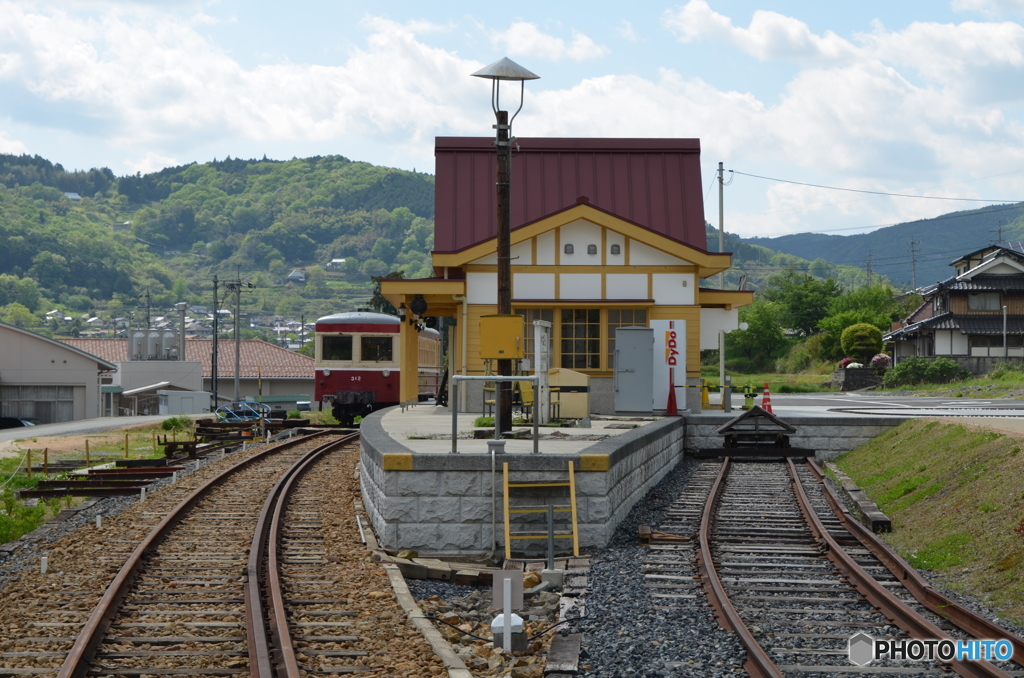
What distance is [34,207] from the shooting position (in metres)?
187

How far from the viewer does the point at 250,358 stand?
69.8 m

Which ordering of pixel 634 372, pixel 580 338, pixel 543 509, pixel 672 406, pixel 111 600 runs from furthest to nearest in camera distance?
pixel 580 338 < pixel 672 406 < pixel 634 372 < pixel 543 509 < pixel 111 600

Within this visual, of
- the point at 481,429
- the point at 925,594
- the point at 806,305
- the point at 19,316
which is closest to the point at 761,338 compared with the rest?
the point at 806,305

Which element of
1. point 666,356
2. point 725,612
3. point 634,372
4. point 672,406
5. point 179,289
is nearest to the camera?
point 725,612

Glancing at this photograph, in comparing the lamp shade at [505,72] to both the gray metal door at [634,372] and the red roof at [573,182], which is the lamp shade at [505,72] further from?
the red roof at [573,182]

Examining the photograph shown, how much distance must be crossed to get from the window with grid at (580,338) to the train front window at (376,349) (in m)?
11.4

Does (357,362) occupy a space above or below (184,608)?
above

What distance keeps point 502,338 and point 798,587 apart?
22.1 ft

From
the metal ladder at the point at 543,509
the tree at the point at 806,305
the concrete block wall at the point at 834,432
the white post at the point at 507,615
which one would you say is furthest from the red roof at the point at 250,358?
the white post at the point at 507,615

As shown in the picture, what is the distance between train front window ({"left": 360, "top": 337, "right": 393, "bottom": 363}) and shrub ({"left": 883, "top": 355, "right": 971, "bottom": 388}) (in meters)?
27.2

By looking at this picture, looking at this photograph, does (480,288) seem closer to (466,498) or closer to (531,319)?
(531,319)

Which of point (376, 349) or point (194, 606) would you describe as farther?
point (376, 349)

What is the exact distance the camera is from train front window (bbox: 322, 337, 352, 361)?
3288cm

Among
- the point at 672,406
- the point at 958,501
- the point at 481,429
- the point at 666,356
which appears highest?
the point at 666,356
